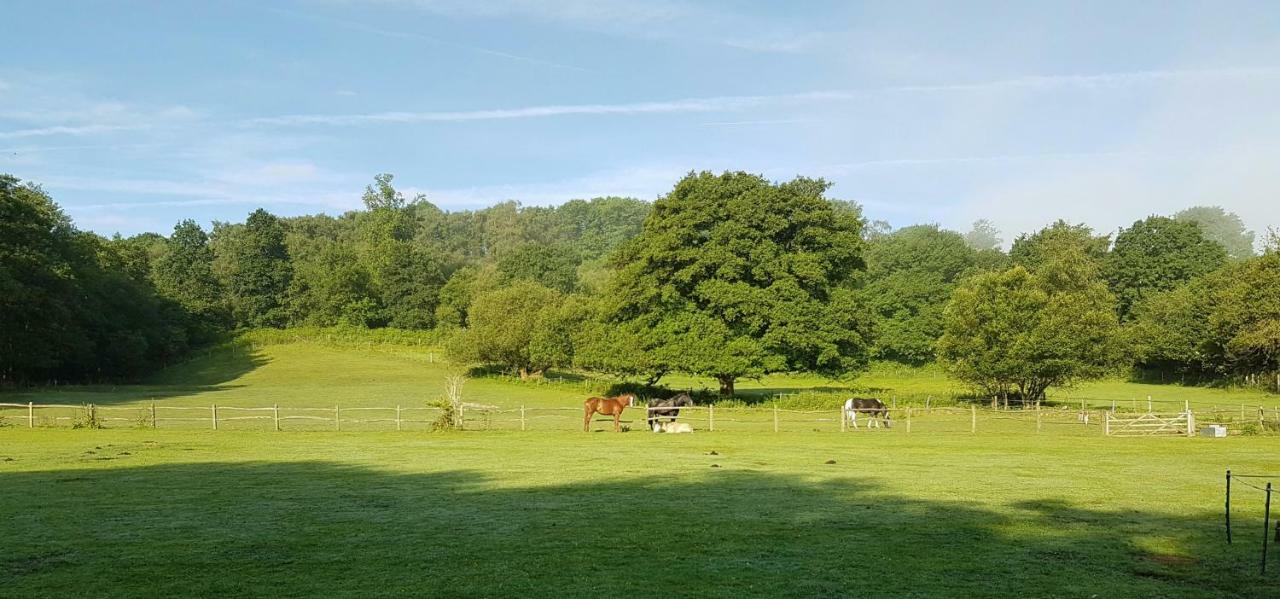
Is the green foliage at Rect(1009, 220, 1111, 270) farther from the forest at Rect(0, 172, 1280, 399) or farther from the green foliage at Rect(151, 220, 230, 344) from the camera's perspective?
the green foliage at Rect(151, 220, 230, 344)

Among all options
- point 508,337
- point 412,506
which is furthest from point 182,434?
point 508,337

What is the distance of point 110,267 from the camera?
80188mm

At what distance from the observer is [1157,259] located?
8588 centimetres

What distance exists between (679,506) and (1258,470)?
14.4 m

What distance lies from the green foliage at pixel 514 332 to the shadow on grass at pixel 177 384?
1660cm

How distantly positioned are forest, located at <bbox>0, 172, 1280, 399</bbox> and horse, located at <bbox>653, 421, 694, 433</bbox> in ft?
47.4

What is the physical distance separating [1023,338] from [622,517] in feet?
120

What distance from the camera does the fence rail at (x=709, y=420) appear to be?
32.2m

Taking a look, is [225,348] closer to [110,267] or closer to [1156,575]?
[110,267]

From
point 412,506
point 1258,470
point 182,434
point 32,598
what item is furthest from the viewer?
point 182,434

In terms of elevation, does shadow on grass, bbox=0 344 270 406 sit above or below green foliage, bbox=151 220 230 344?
below

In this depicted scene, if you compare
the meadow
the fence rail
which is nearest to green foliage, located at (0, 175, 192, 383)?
the fence rail

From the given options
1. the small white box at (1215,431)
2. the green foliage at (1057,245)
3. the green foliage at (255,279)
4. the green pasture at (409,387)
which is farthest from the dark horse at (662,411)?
the green foliage at (255,279)

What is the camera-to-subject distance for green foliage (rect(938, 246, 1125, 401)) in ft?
149
